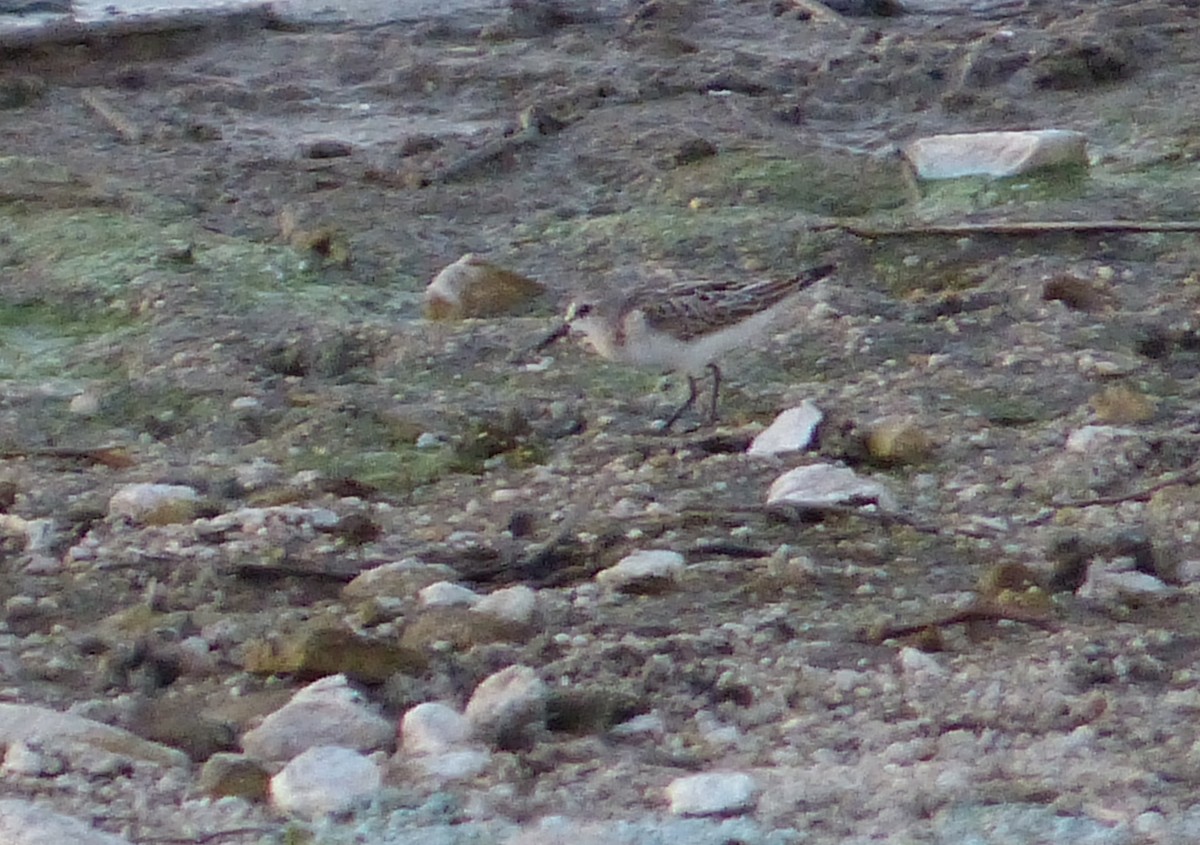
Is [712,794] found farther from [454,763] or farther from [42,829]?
[42,829]

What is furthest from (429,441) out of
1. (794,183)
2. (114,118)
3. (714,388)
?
(114,118)

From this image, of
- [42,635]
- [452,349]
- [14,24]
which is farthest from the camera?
[14,24]

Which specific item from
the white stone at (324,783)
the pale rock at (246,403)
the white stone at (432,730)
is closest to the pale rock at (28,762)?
the white stone at (324,783)

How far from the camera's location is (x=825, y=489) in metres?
4.25

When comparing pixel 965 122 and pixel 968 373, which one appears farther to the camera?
pixel 965 122

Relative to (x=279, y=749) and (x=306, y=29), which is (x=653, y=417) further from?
(x=306, y=29)

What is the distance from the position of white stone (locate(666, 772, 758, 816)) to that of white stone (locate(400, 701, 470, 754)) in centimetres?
35

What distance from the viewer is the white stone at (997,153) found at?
21.8 ft

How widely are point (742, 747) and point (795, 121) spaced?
4.89m

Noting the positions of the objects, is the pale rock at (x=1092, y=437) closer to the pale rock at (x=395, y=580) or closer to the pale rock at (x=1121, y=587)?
the pale rock at (x=1121, y=587)

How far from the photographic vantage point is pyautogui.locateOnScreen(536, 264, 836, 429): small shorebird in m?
4.90

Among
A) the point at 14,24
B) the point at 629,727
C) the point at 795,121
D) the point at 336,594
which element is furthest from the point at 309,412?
the point at 14,24

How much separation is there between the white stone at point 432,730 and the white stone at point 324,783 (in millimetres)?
100

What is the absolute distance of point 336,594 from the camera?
12.5 ft
